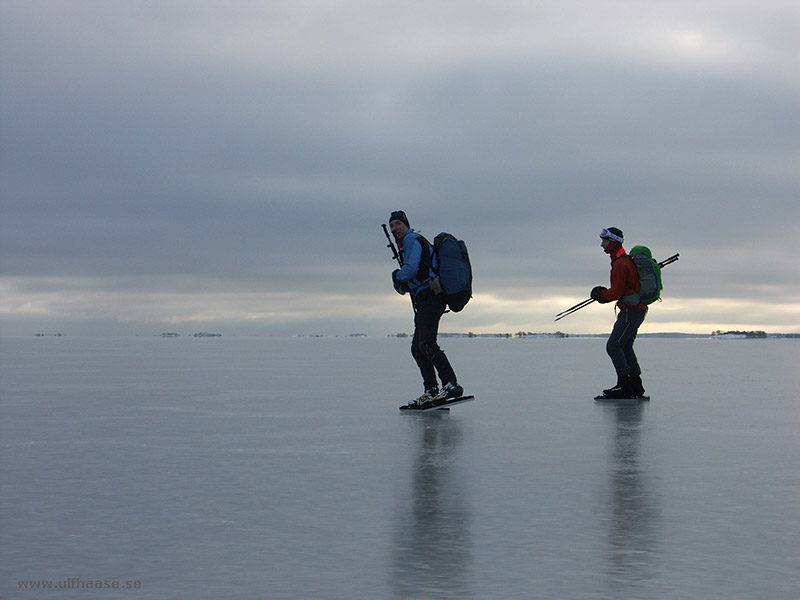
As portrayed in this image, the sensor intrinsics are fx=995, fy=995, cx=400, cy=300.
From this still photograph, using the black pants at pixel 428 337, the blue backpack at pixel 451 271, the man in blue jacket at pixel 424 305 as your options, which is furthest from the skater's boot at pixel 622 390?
the blue backpack at pixel 451 271

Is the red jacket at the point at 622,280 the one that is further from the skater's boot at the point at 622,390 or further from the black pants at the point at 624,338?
the skater's boot at the point at 622,390

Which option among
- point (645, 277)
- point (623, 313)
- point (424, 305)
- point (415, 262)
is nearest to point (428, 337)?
point (424, 305)

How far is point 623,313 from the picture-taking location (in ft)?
54.9

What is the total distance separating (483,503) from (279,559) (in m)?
2.03

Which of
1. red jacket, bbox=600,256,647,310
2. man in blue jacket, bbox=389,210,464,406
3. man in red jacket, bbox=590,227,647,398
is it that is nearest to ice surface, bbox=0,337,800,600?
man in blue jacket, bbox=389,210,464,406

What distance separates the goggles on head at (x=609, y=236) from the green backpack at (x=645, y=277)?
0.32 meters

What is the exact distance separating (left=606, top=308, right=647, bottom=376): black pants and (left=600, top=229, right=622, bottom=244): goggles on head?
119 centimetres

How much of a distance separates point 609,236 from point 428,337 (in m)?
4.44

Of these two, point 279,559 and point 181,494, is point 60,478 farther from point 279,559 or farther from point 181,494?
point 279,559

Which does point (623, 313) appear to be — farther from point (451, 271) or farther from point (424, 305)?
point (424, 305)

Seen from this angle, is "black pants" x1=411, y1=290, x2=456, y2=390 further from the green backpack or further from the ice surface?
the green backpack

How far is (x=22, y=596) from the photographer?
14.9 ft

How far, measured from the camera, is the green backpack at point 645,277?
16703 mm

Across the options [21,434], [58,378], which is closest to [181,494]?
[21,434]
